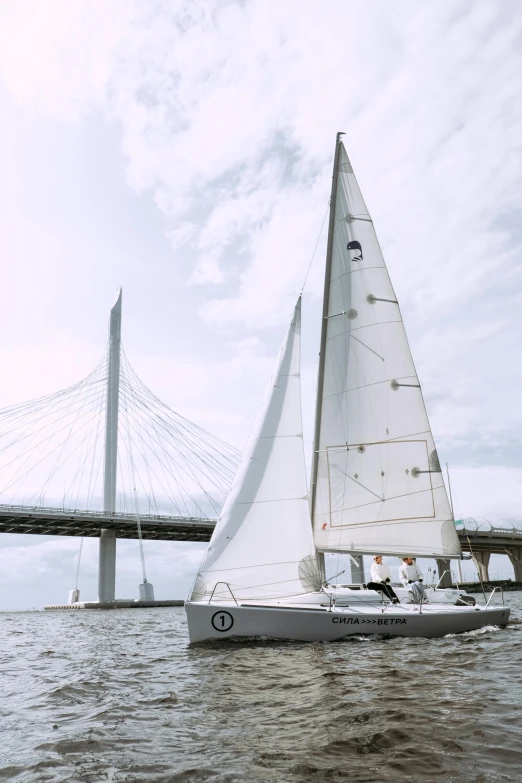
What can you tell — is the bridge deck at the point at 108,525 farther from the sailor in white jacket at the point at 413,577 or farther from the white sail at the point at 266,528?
the white sail at the point at 266,528

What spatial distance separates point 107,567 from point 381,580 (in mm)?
54552

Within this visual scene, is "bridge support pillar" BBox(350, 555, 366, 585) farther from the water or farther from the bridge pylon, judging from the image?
the bridge pylon

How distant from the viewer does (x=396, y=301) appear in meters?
17.2

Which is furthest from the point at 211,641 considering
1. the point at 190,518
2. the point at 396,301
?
the point at 190,518

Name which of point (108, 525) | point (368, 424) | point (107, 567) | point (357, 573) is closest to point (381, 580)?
point (357, 573)

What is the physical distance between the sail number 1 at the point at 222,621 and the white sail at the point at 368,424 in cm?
356

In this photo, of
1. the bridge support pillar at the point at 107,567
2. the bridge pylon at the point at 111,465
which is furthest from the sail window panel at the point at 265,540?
the bridge support pillar at the point at 107,567

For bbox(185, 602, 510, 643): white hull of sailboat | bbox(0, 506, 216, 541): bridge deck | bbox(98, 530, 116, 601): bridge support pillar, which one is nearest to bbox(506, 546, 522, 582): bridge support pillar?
bbox(0, 506, 216, 541): bridge deck

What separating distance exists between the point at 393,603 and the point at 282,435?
4826 millimetres

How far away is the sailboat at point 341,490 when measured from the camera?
42.7ft

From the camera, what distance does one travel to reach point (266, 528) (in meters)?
13.4

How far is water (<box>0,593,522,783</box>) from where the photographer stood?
5.12 m

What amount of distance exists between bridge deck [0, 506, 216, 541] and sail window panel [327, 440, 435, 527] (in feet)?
152

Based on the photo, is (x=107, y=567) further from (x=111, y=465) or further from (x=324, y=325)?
(x=324, y=325)
